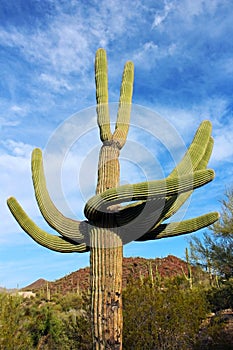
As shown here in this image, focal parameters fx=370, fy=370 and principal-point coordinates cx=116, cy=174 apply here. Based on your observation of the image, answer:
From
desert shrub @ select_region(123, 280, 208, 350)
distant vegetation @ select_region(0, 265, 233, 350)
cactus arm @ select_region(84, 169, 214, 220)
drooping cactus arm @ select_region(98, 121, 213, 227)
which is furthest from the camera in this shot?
distant vegetation @ select_region(0, 265, 233, 350)

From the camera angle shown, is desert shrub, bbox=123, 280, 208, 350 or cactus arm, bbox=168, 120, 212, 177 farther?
desert shrub, bbox=123, 280, 208, 350

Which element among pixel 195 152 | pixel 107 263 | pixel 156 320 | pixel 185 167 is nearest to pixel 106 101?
pixel 195 152

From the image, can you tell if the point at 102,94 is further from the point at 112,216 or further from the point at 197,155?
the point at 112,216

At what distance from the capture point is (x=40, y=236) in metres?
4.96

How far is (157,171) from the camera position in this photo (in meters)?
5.16

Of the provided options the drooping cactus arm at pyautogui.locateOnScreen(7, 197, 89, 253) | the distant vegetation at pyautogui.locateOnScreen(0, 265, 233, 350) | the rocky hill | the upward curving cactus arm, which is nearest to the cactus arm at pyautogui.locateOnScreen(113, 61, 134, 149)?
the upward curving cactus arm

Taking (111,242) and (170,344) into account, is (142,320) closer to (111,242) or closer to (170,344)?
(170,344)

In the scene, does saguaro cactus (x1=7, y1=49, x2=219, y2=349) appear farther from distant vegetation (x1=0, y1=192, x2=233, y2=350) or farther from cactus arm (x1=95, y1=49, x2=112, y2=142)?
distant vegetation (x1=0, y1=192, x2=233, y2=350)

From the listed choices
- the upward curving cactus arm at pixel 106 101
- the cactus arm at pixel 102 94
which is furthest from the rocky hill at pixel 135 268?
the cactus arm at pixel 102 94

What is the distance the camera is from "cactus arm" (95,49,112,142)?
215 inches

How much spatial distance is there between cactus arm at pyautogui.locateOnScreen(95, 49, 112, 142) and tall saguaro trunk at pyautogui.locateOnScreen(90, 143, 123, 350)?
4.88 feet

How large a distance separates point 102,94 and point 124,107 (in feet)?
1.29

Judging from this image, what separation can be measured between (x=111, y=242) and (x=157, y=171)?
1.27 metres

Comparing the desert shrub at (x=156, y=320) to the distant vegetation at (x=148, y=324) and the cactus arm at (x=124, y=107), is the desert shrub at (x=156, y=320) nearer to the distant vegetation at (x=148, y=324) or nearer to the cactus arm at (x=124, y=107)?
the distant vegetation at (x=148, y=324)
